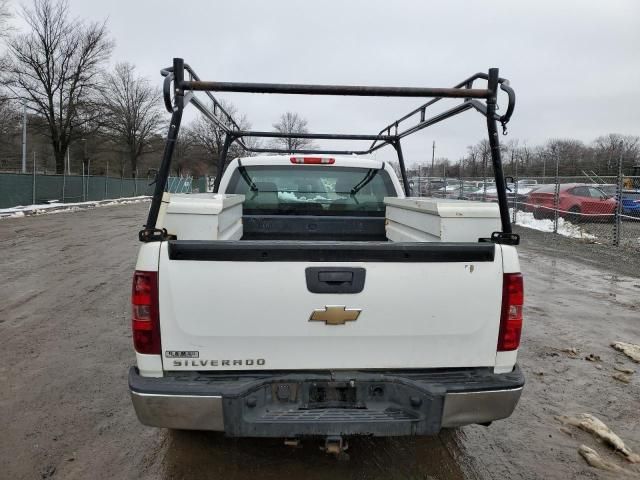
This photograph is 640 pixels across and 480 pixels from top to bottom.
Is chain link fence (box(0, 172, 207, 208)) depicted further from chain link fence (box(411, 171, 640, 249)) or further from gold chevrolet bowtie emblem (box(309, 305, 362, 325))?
chain link fence (box(411, 171, 640, 249))

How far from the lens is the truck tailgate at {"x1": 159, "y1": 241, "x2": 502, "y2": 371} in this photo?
2445 mm

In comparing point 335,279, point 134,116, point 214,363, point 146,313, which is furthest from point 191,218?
point 134,116

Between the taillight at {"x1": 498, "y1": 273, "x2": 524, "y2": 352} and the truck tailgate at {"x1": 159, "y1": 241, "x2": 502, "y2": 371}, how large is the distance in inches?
2.0

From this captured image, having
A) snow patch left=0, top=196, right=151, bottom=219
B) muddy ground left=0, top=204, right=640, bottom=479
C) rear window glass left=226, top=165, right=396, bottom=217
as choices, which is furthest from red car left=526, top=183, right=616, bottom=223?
snow patch left=0, top=196, right=151, bottom=219

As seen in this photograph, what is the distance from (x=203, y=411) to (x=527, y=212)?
22.1 meters

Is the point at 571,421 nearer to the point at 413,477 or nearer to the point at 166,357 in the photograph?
the point at 413,477

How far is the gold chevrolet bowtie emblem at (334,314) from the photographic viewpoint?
8.21 ft

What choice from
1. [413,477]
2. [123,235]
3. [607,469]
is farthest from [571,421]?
[123,235]

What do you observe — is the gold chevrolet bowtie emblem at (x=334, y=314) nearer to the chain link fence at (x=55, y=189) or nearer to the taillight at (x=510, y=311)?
the taillight at (x=510, y=311)

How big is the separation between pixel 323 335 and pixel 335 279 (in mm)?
312

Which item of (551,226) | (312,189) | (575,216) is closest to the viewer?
(312,189)

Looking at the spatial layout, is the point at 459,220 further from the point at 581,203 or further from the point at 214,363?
the point at 581,203

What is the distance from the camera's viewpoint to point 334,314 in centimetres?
251

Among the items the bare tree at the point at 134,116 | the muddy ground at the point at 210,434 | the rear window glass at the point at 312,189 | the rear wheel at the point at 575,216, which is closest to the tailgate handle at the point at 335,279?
the muddy ground at the point at 210,434
